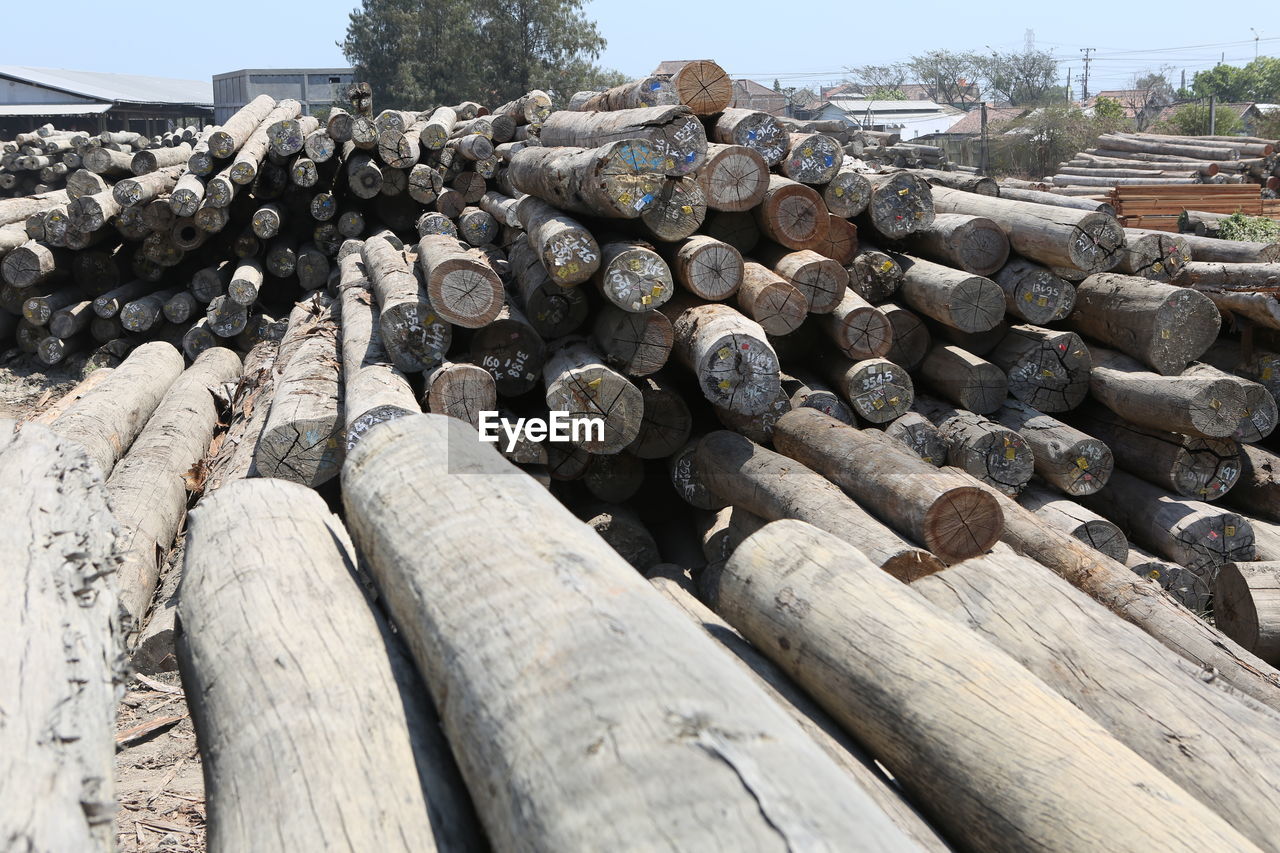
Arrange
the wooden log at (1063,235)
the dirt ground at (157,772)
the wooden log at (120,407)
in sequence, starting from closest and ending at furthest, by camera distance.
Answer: the dirt ground at (157,772) → the wooden log at (1063,235) → the wooden log at (120,407)

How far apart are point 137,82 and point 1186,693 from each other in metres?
52.0

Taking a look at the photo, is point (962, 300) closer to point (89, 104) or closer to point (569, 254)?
point (569, 254)

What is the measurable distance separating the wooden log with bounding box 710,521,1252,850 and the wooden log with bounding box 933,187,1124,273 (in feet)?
13.6

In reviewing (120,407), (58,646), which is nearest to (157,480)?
(120,407)

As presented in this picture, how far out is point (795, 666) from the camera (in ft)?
11.4

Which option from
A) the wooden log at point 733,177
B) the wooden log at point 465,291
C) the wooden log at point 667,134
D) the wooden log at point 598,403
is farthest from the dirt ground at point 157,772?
the wooden log at point 733,177

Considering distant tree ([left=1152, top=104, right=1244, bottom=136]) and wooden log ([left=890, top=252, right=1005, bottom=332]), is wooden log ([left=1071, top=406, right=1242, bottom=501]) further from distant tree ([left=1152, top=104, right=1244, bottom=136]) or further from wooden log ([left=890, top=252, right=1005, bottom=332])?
distant tree ([left=1152, top=104, right=1244, bottom=136])

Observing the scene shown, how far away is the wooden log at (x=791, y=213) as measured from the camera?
6.98 metres

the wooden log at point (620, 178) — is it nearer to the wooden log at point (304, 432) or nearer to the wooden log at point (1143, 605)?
the wooden log at point (304, 432)

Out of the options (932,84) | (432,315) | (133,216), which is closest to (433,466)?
(432,315)

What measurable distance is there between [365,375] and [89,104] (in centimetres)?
3615

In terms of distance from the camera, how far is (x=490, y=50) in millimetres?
40062

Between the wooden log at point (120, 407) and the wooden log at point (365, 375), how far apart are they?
74.5 inches

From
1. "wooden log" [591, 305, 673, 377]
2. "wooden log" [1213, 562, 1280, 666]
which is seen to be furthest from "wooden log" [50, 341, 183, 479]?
"wooden log" [1213, 562, 1280, 666]
